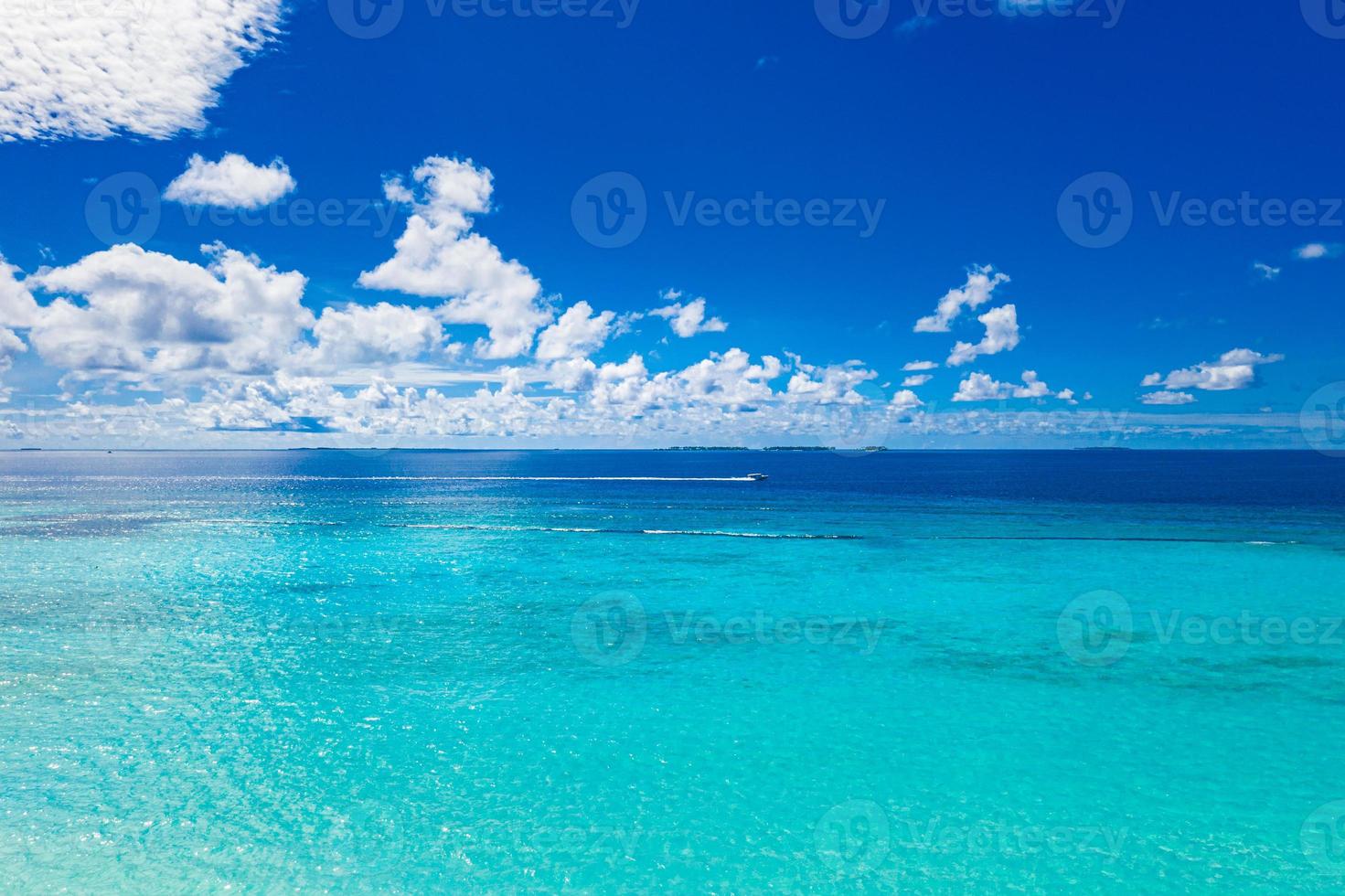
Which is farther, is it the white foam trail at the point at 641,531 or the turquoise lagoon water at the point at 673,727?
the white foam trail at the point at 641,531

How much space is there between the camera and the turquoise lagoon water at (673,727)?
13.1m

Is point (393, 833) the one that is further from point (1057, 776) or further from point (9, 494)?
point (9, 494)

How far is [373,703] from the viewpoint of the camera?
2056 centimetres

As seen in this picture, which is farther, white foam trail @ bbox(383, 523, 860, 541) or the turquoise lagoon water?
white foam trail @ bbox(383, 523, 860, 541)

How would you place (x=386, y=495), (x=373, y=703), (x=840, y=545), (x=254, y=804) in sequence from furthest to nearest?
1. (x=386, y=495)
2. (x=840, y=545)
3. (x=373, y=703)
4. (x=254, y=804)

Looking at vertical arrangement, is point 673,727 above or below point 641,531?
below

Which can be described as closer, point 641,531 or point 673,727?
point 673,727

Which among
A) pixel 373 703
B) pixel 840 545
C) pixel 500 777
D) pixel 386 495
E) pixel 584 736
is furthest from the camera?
pixel 386 495

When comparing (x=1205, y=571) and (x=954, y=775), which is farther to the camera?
(x=1205, y=571)

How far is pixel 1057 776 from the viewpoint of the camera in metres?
16.2

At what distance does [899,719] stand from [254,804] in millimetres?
15577

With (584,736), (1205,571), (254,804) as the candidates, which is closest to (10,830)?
(254,804)

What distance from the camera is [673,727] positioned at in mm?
19250

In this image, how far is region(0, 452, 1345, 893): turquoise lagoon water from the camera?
42.9 feet
